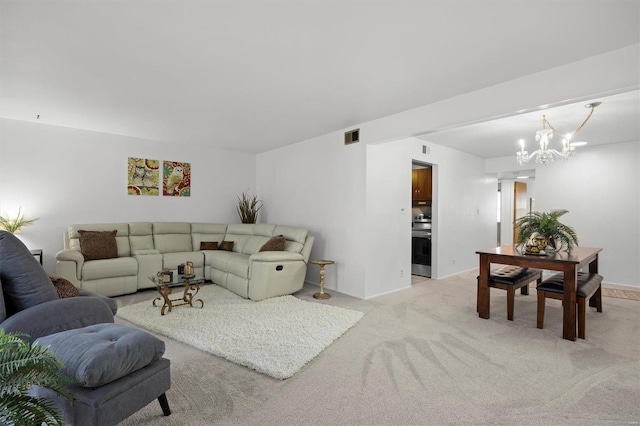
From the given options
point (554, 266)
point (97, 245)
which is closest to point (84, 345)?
point (97, 245)

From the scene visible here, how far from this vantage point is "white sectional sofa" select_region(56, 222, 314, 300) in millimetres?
4266

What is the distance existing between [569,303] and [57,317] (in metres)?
4.09

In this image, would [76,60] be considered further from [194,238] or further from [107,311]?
[194,238]

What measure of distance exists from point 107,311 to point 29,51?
6.95 feet

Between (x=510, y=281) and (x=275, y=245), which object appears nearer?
(x=510, y=281)

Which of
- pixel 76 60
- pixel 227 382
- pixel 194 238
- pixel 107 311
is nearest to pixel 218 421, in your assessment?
pixel 227 382

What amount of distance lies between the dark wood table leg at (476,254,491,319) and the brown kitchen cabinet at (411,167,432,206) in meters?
2.40

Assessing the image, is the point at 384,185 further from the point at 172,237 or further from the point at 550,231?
the point at 172,237

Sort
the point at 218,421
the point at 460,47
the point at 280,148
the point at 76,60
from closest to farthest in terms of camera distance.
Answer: the point at 218,421
the point at 460,47
the point at 76,60
the point at 280,148

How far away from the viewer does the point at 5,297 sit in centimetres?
188

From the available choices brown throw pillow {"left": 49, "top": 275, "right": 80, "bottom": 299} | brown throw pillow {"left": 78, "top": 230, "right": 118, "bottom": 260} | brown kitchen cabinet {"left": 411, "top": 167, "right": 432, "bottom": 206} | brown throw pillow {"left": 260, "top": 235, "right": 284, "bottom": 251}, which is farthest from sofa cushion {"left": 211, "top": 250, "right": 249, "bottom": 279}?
brown kitchen cabinet {"left": 411, "top": 167, "right": 432, "bottom": 206}

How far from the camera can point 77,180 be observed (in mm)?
4992

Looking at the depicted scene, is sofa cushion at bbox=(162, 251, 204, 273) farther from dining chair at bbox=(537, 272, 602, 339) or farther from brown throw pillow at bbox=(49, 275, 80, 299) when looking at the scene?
dining chair at bbox=(537, 272, 602, 339)

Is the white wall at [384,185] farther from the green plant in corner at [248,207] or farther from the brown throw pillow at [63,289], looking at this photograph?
the brown throw pillow at [63,289]
